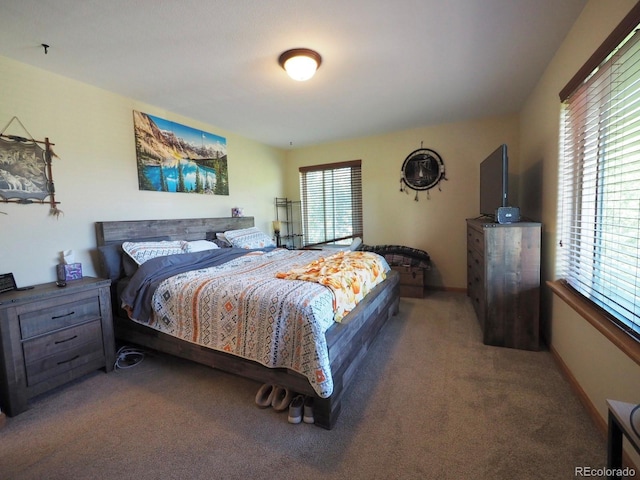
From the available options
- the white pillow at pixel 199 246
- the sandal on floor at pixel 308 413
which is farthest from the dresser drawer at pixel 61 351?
the sandal on floor at pixel 308 413

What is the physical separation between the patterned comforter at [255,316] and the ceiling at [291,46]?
1722 mm

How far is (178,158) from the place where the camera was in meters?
3.32

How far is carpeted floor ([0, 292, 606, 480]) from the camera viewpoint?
1344mm

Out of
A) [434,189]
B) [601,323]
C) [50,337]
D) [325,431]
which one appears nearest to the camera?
[601,323]

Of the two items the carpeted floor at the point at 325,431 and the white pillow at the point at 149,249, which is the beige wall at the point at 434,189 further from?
the white pillow at the point at 149,249

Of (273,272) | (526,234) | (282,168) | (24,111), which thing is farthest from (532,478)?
(282,168)

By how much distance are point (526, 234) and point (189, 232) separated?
11.5 ft

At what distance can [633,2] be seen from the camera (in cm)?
127

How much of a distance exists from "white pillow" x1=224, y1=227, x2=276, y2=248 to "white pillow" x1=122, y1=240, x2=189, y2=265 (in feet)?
2.39

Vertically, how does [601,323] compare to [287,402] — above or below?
above

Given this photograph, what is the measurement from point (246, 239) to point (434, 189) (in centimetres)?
285

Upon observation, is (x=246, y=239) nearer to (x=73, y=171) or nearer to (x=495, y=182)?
(x=73, y=171)

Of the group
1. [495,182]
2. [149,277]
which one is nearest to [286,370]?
[149,277]

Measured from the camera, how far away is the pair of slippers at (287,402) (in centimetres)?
165
